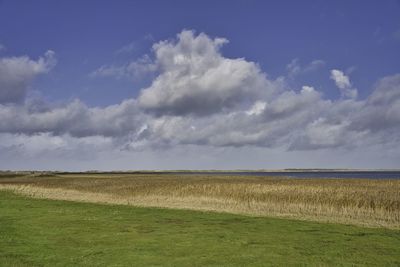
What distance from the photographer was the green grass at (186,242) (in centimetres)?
1605

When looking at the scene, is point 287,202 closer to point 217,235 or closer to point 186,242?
point 217,235

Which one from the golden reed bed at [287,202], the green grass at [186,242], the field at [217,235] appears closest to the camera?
the green grass at [186,242]

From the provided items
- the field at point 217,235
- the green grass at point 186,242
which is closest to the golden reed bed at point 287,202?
the field at point 217,235

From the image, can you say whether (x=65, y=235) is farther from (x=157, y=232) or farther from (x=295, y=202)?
(x=295, y=202)

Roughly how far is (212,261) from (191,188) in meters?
35.9

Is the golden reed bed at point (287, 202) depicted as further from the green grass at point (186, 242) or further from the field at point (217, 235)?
the green grass at point (186, 242)

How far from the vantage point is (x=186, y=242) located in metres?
19.5

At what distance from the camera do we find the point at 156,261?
15859 mm

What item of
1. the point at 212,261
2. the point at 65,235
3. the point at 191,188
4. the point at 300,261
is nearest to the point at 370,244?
the point at 300,261

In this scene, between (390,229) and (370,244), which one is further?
(390,229)

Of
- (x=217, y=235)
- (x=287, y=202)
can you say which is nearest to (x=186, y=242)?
(x=217, y=235)

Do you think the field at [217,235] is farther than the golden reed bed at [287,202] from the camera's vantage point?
No

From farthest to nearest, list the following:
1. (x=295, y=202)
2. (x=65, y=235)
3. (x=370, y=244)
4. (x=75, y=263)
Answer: (x=295, y=202) → (x=65, y=235) → (x=370, y=244) → (x=75, y=263)

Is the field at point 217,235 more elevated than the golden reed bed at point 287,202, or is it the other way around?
the golden reed bed at point 287,202
